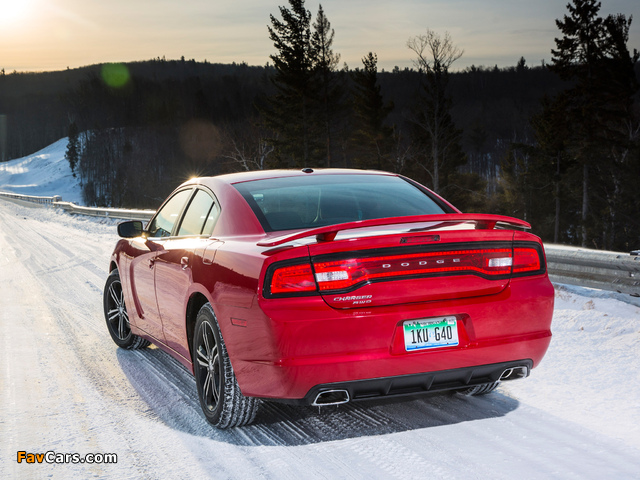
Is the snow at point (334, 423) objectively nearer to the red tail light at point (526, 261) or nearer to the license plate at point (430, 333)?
the license plate at point (430, 333)

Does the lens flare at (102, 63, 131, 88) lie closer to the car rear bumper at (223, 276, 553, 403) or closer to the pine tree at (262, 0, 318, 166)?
the pine tree at (262, 0, 318, 166)

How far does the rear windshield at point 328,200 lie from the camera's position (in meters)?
3.98

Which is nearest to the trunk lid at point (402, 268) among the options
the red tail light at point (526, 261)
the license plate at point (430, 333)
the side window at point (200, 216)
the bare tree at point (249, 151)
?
the license plate at point (430, 333)

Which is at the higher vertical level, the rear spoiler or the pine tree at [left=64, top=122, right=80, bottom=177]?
the pine tree at [left=64, top=122, right=80, bottom=177]

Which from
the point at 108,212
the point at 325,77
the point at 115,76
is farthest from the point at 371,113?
the point at 115,76

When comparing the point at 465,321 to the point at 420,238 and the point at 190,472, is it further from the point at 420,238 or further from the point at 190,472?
the point at 190,472

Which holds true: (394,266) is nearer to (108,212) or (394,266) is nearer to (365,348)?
(365,348)

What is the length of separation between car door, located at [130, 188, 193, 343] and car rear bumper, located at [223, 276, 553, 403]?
1605mm

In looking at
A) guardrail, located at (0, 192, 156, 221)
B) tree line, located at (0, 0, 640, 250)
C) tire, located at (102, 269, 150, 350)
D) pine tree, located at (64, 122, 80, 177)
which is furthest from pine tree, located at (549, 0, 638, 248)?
pine tree, located at (64, 122, 80, 177)

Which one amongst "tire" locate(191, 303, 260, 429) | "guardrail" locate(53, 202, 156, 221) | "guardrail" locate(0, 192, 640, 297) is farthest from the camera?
"guardrail" locate(53, 202, 156, 221)

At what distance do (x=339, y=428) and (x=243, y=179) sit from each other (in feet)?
5.87

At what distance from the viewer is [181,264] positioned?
167 inches

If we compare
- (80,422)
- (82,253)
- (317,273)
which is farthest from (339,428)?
(82,253)

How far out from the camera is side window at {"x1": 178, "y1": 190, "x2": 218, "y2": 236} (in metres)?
4.23
